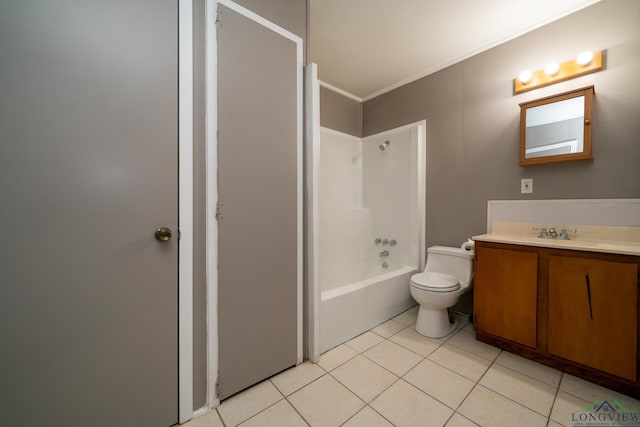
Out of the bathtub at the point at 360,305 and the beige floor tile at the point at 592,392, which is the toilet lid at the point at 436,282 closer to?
the bathtub at the point at 360,305

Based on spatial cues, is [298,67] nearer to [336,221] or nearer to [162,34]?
[162,34]

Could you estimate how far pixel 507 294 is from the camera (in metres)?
1.68

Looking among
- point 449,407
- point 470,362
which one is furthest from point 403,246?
point 449,407

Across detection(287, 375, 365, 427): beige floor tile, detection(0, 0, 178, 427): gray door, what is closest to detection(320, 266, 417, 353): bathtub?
detection(287, 375, 365, 427): beige floor tile

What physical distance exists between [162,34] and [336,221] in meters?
2.12

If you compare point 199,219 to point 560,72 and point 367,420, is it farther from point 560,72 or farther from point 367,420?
point 560,72

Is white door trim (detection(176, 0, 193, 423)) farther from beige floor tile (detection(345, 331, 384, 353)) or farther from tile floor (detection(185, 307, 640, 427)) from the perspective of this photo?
beige floor tile (detection(345, 331, 384, 353))

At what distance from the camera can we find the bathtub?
1733 millimetres

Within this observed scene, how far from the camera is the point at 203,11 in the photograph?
1179mm

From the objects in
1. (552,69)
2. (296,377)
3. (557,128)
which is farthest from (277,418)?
(552,69)

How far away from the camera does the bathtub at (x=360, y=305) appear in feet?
5.69

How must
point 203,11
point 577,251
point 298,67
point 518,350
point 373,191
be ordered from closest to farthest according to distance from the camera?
1. point 203,11
2. point 577,251
3. point 298,67
4. point 518,350
5. point 373,191

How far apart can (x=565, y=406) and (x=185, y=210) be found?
86.4 inches

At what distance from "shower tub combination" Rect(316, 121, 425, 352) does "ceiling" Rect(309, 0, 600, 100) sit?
63 centimetres
